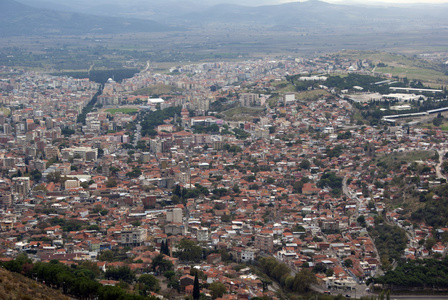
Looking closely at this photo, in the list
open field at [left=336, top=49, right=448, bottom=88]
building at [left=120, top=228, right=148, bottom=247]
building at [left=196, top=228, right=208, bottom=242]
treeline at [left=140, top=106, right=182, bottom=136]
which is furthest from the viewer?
open field at [left=336, top=49, right=448, bottom=88]

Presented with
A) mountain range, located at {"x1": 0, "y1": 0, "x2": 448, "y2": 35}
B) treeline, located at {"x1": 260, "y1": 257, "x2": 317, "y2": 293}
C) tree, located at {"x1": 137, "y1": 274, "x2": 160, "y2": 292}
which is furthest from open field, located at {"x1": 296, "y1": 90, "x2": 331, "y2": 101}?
mountain range, located at {"x1": 0, "y1": 0, "x2": 448, "y2": 35}

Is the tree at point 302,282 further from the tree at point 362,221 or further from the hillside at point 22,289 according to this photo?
the hillside at point 22,289

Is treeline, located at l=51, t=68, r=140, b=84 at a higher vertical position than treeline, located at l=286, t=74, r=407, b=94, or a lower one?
lower

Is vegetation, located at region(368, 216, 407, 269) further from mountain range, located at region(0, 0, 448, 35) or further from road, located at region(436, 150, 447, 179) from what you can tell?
mountain range, located at region(0, 0, 448, 35)

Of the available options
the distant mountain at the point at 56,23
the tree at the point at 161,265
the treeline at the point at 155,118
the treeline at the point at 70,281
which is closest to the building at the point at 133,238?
the tree at the point at 161,265

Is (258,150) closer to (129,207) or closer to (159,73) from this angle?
(129,207)

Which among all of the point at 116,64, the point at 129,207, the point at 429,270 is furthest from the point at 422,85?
the point at 116,64

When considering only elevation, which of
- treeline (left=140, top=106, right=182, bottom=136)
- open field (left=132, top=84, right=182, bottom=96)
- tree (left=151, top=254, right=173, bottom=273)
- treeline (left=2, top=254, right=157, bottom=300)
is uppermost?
treeline (left=2, top=254, right=157, bottom=300)

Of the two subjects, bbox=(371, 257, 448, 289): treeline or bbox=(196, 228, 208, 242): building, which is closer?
bbox=(371, 257, 448, 289): treeline
